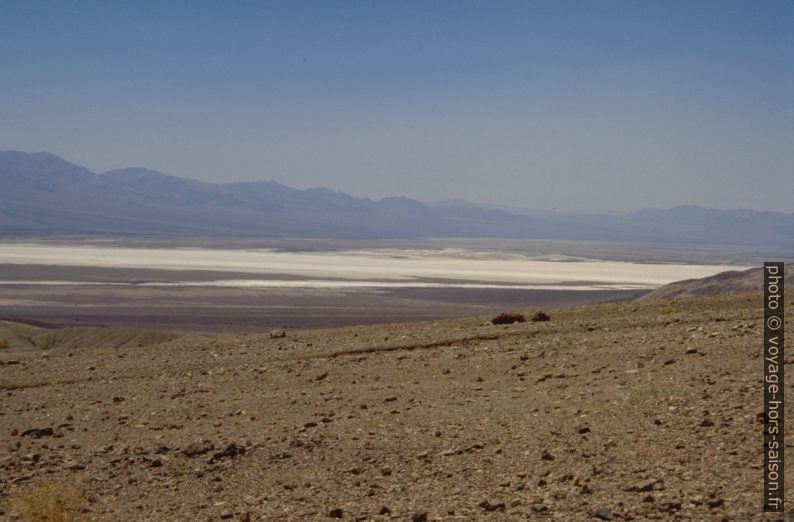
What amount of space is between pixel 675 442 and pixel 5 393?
8058 mm

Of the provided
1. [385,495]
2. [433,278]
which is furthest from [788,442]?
[433,278]

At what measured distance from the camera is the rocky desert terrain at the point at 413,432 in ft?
19.5

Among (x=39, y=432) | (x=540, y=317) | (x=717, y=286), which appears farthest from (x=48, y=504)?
(x=717, y=286)

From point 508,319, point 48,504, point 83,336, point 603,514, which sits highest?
point 508,319

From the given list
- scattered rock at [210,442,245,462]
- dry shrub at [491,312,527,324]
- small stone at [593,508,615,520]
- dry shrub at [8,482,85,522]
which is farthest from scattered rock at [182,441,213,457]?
dry shrub at [491,312,527,324]

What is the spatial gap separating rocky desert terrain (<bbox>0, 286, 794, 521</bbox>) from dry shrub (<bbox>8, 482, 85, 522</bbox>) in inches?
0.8

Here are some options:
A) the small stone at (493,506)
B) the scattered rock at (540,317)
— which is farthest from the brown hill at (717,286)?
the small stone at (493,506)

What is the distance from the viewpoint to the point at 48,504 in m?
6.45

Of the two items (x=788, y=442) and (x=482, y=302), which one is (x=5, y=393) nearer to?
(x=788, y=442)

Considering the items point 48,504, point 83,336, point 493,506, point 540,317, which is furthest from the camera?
point 83,336

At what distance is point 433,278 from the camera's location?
67812 mm

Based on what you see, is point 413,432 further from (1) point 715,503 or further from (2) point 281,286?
(2) point 281,286

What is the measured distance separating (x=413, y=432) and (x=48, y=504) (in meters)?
2.89

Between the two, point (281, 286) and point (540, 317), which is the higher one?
point (540, 317)
